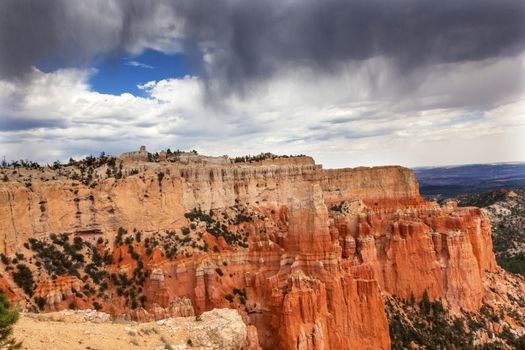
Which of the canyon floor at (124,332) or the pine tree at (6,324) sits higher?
the pine tree at (6,324)

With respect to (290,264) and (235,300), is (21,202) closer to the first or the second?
(235,300)

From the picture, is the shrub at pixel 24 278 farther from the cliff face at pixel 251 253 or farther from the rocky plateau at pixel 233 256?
the cliff face at pixel 251 253

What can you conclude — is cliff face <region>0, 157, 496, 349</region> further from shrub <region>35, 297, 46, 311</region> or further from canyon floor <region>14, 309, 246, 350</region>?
canyon floor <region>14, 309, 246, 350</region>

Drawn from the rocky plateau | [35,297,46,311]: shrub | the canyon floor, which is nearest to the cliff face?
the rocky plateau

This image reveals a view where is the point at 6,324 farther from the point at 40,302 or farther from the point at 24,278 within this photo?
the point at 24,278

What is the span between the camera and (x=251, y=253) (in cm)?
4644

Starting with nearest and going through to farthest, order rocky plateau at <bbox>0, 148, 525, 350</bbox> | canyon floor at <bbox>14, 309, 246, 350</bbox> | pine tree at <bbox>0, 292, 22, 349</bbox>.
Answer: pine tree at <bbox>0, 292, 22, 349</bbox> → canyon floor at <bbox>14, 309, 246, 350</bbox> → rocky plateau at <bbox>0, 148, 525, 350</bbox>

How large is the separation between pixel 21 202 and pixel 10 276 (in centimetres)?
624

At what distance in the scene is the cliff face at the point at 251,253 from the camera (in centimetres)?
3759

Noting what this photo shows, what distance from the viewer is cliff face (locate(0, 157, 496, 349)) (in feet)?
123

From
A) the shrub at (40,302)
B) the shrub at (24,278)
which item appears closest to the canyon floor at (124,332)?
the shrub at (40,302)

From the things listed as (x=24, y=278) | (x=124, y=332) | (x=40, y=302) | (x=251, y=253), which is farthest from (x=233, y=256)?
(x=124, y=332)

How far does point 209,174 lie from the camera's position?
6131 cm

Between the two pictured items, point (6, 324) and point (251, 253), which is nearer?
point (6, 324)
